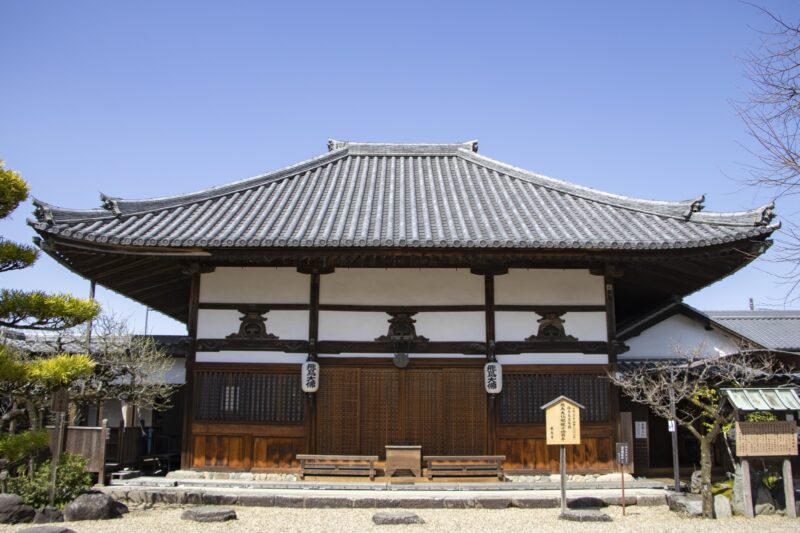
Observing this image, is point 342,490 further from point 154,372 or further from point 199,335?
point 154,372

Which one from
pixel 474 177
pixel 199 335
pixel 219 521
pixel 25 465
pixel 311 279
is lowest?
pixel 219 521

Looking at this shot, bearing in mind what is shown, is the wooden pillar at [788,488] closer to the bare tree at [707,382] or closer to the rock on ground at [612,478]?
the bare tree at [707,382]

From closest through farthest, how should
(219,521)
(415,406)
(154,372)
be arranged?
→ (219,521) → (415,406) → (154,372)

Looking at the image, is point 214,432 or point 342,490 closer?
point 342,490

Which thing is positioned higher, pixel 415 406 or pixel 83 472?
pixel 415 406

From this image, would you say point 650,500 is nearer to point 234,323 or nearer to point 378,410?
point 378,410

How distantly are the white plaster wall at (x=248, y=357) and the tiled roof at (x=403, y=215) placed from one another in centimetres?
246

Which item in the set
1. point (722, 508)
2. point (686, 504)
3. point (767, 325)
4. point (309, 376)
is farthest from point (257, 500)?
point (767, 325)

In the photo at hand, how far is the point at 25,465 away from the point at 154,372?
4.24m

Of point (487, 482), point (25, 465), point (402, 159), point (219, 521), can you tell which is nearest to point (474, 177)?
point (402, 159)

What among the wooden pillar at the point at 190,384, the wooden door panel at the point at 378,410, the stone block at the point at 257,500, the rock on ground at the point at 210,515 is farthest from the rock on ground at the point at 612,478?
the wooden pillar at the point at 190,384

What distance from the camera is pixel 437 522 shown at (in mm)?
10289

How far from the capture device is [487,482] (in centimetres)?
1276

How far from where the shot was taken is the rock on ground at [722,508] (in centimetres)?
1065
